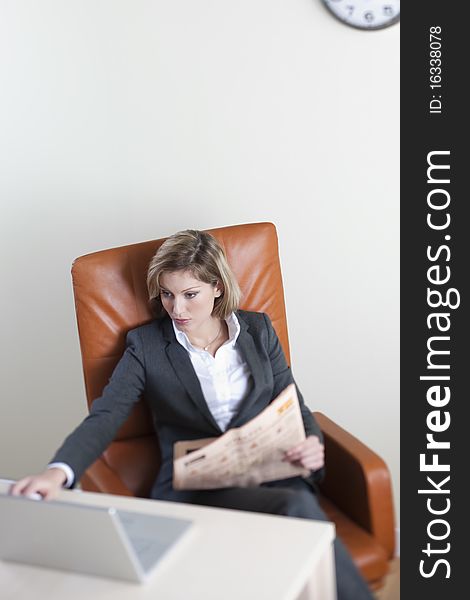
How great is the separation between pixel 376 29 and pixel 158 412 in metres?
1.22

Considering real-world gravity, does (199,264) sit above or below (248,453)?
above

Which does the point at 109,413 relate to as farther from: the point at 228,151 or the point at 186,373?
the point at 228,151

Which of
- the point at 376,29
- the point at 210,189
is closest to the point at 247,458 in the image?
the point at 210,189

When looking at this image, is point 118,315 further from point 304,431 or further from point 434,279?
point 434,279

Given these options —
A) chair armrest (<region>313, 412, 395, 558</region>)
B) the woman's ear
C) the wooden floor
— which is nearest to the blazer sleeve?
the woman's ear

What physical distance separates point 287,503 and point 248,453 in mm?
156

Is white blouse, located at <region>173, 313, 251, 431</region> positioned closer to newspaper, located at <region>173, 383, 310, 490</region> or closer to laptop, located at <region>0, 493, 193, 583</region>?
newspaper, located at <region>173, 383, 310, 490</region>

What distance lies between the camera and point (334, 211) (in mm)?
2625

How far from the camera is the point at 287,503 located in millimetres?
1771

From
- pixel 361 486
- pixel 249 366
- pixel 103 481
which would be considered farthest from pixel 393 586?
pixel 103 481

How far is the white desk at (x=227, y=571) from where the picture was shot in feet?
4.46

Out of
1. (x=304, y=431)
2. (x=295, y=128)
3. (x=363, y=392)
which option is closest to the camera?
(x=304, y=431)

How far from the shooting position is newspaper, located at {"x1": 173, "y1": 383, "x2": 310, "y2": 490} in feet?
5.90

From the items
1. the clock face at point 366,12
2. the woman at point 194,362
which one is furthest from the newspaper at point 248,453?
the clock face at point 366,12
